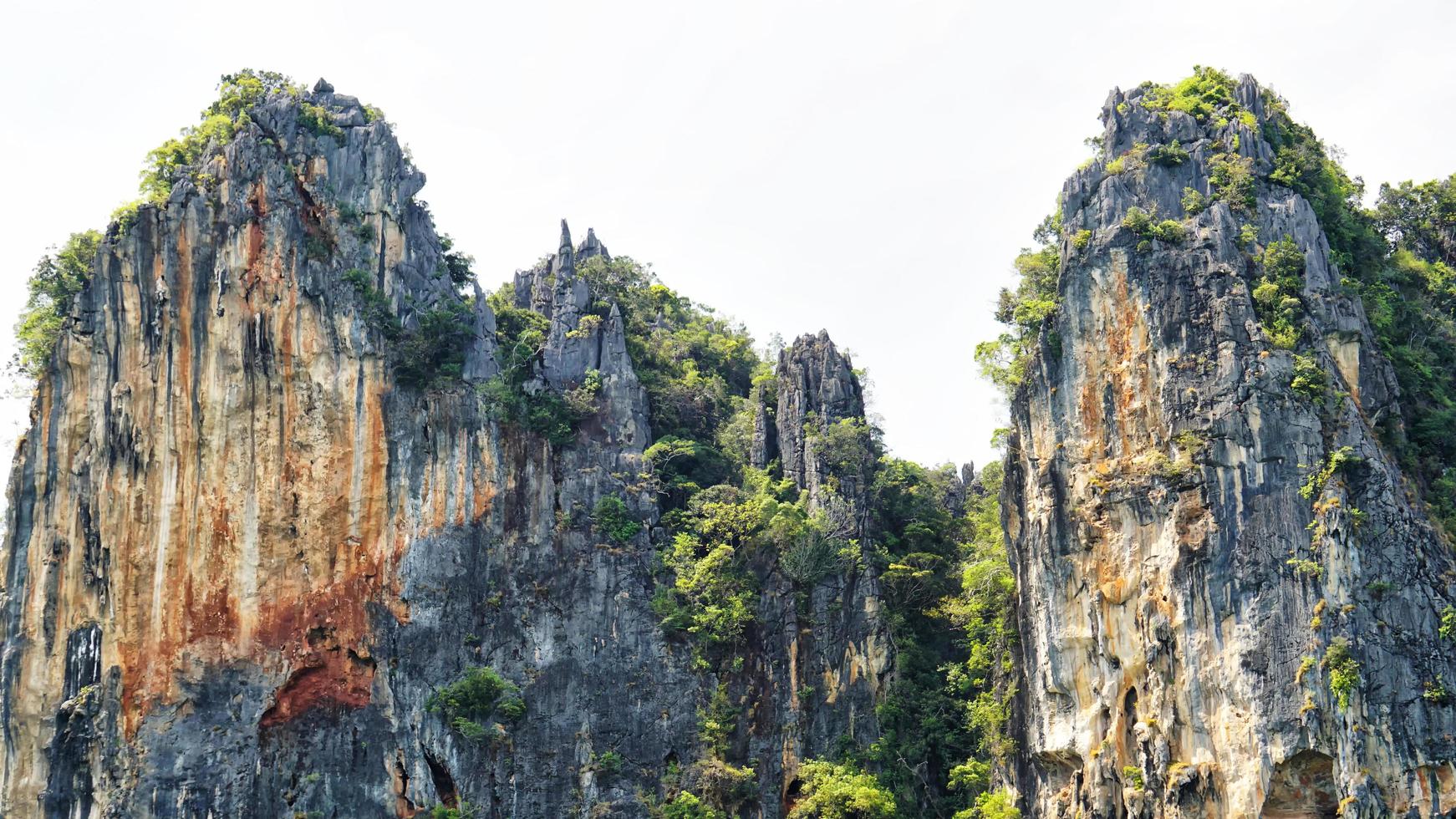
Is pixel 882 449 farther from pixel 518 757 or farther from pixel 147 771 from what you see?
pixel 147 771

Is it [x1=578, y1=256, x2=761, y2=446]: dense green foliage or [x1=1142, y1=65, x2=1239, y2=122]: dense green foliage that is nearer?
[x1=1142, y1=65, x2=1239, y2=122]: dense green foliage

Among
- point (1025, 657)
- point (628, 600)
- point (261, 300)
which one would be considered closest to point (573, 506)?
point (628, 600)

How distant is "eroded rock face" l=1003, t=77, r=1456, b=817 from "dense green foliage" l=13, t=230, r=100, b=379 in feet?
67.8

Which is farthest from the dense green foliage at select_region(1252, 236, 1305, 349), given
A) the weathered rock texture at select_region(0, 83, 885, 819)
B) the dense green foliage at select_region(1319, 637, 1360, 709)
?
the weathered rock texture at select_region(0, 83, 885, 819)

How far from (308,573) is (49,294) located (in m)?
9.22

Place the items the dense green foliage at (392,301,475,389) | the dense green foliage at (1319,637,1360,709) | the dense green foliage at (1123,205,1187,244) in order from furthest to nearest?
the dense green foliage at (392,301,475,389) → the dense green foliage at (1123,205,1187,244) → the dense green foliage at (1319,637,1360,709)

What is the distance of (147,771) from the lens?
110ft

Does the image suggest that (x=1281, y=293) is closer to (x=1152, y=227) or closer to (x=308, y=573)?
(x=1152, y=227)

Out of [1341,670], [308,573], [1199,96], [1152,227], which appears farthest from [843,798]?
[1199,96]

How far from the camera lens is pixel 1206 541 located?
30.0 m

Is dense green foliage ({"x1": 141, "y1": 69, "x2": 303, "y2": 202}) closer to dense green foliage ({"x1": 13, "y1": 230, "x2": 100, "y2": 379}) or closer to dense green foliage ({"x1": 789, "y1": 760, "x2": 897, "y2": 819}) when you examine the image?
dense green foliage ({"x1": 13, "y1": 230, "x2": 100, "y2": 379})

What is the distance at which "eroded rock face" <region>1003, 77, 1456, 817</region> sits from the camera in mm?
28359

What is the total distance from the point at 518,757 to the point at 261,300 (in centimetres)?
1103

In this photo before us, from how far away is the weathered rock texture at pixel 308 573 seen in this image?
34.1 meters
